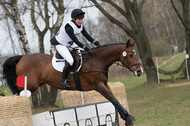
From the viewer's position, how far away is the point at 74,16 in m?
5.32

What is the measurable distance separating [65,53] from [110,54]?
3.05 feet

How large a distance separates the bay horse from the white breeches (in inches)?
13.2

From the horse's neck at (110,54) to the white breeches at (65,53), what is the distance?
63cm

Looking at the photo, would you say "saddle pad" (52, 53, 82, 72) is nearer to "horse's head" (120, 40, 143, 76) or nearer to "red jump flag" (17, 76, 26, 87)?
"red jump flag" (17, 76, 26, 87)

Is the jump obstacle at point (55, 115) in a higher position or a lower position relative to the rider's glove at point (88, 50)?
lower

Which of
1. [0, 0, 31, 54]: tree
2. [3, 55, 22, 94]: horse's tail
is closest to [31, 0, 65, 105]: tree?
[0, 0, 31, 54]: tree

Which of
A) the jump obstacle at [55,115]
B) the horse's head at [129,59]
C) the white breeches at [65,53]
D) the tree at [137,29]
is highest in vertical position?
the tree at [137,29]

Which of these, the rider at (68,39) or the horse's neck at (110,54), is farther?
the horse's neck at (110,54)

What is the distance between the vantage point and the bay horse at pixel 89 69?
17.3 ft

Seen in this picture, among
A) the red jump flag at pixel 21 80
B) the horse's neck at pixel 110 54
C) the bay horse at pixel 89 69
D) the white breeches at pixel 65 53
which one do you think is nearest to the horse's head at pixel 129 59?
the bay horse at pixel 89 69

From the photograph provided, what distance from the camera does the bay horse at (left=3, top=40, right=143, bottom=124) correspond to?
527 centimetres

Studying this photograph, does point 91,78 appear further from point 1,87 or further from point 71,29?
point 1,87

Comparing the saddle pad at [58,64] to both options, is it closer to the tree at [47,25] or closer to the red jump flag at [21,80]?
the red jump flag at [21,80]

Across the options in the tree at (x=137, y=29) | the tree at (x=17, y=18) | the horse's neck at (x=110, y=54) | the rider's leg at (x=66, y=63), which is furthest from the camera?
the tree at (x=137, y=29)
